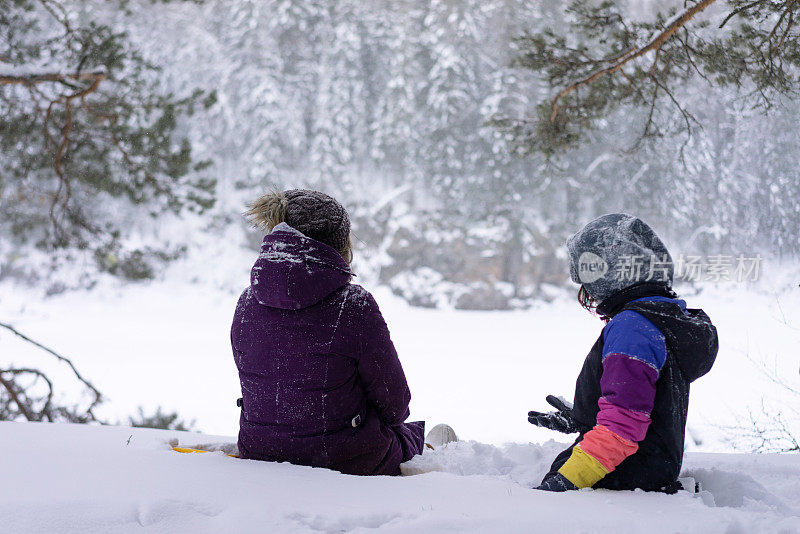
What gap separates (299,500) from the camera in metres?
1.63

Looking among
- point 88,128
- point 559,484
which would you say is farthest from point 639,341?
point 88,128

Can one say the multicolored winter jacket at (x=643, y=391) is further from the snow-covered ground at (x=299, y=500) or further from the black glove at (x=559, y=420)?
the black glove at (x=559, y=420)

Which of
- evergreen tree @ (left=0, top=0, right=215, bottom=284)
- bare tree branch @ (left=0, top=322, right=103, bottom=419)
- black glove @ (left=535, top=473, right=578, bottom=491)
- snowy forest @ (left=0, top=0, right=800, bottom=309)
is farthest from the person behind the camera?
snowy forest @ (left=0, top=0, right=800, bottom=309)

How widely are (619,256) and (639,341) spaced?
360 millimetres

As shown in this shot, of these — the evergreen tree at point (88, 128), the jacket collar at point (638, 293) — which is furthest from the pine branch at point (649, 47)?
the evergreen tree at point (88, 128)

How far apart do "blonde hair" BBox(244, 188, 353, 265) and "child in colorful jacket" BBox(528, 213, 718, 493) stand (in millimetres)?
944

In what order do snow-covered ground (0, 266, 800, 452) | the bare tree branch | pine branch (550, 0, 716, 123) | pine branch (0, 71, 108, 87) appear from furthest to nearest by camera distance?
1. snow-covered ground (0, 266, 800, 452)
2. the bare tree branch
3. pine branch (0, 71, 108, 87)
4. pine branch (550, 0, 716, 123)

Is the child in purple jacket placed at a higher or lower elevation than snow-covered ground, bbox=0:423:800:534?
higher

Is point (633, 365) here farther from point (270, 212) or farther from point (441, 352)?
point (441, 352)

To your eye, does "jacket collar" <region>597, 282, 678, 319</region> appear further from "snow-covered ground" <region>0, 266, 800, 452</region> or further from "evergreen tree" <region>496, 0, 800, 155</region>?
"snow-covered ground" <region>0, 266, 800, 452</region>

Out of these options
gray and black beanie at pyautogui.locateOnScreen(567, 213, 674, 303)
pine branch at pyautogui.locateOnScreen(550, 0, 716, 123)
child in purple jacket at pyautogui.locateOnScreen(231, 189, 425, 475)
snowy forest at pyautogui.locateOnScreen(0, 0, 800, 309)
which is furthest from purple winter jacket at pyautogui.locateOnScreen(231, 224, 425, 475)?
snowy forest at pyautogui.locateOnScreen(0, 0, 800, 309)

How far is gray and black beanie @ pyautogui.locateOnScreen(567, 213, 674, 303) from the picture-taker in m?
1.94

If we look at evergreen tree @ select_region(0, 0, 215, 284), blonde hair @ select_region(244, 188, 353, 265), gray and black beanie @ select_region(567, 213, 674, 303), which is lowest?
gray and black beanie @ select_region(567, 213, 674, 303)

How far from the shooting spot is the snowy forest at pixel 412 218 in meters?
1.88
